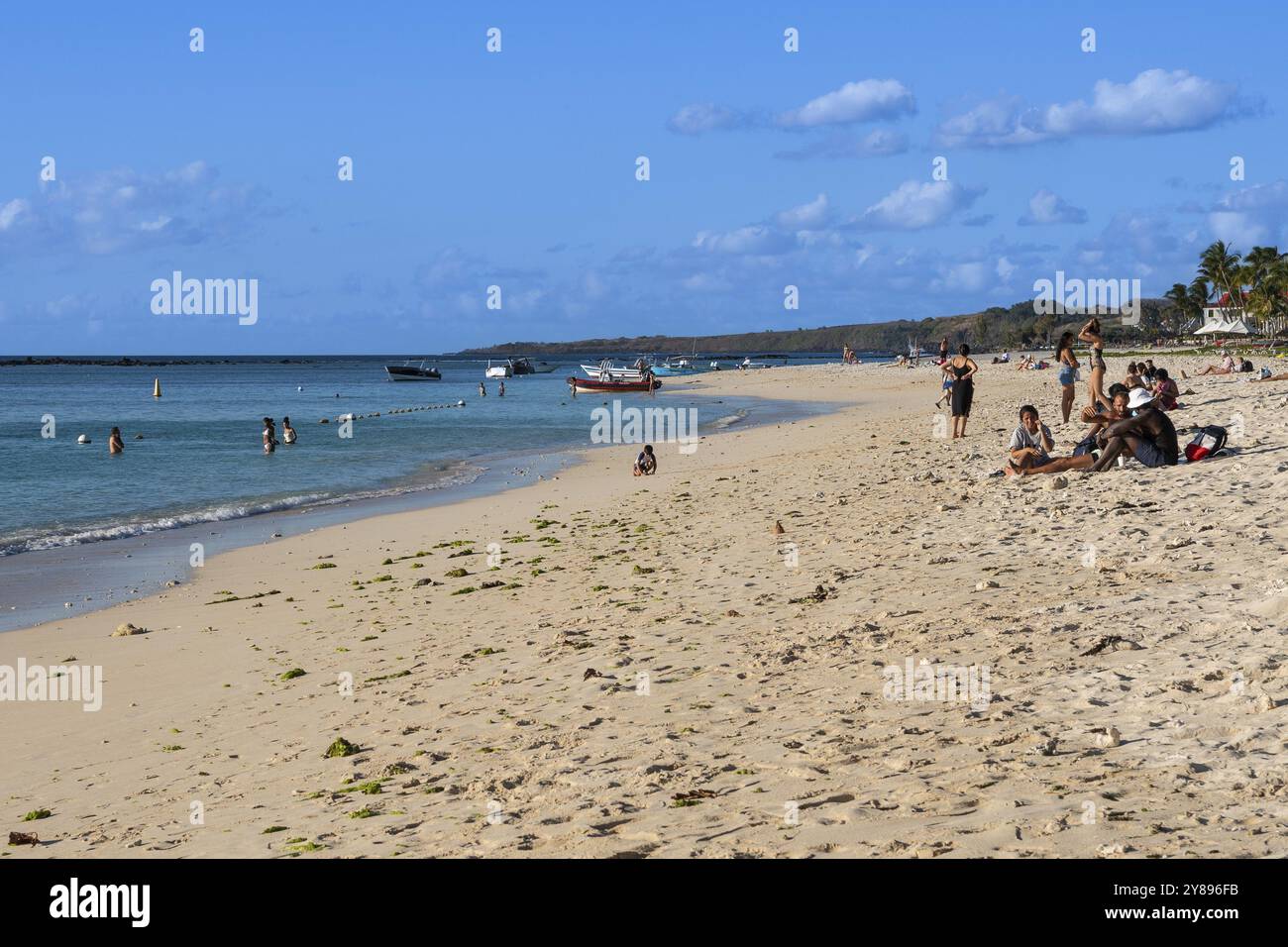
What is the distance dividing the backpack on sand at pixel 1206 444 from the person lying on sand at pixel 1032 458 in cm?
132

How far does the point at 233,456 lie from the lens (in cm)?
4034

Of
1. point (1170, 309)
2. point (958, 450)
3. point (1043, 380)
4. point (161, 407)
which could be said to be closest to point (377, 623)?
point (958, 450)

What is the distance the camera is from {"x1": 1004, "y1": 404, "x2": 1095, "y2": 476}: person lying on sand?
1627cm

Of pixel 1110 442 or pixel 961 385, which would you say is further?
pixel 961 385

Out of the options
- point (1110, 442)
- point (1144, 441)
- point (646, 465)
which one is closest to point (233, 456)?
point (646, 465)

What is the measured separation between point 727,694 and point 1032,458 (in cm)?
989

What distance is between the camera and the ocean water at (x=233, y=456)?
25141 mm

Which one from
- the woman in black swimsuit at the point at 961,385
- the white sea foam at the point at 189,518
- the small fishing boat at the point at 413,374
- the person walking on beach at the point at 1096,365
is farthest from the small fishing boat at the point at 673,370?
the person walking on beach at the point at 1096,365

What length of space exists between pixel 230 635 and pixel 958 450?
1524 cm

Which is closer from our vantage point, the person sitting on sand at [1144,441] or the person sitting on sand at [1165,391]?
the person sitting on sand at [1144,441]

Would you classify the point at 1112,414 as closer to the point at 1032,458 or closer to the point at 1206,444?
the point at 1206,444

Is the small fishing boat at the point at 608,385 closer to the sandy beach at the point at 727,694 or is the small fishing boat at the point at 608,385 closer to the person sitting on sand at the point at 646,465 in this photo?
the person sitting on sand at the point at 646,465

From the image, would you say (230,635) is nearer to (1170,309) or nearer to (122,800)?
(122,800)
